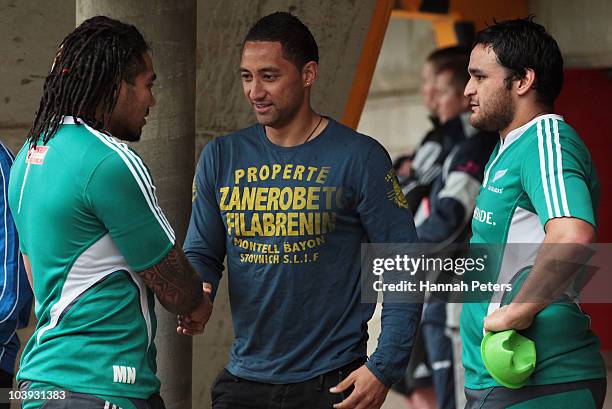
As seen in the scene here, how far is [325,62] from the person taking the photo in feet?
20.6

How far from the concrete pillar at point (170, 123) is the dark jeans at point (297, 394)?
1.05 meters

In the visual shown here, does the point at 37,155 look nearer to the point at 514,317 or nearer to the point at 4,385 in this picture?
the point at 4,385

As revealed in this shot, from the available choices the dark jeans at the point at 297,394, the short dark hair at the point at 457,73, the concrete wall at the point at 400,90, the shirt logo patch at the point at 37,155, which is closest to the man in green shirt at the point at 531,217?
the dark jeans at the point at 297,394

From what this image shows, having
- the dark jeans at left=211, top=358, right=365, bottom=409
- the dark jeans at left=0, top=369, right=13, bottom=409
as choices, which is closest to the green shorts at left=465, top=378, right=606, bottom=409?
the dark jeans at left=211, top=358, right=365, bottom=409

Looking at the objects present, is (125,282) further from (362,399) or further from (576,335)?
(576,335)

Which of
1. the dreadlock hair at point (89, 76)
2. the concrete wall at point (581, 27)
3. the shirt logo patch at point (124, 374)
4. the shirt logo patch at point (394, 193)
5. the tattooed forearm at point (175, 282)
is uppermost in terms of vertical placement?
the concrete wall at point (581, 27)

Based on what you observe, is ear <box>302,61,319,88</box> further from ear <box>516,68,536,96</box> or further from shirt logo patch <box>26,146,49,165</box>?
shirt logo patch <box>26,146,49,165</box>

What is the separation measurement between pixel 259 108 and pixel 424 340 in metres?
4.84

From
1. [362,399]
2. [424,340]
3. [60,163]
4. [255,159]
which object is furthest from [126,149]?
[424,340]

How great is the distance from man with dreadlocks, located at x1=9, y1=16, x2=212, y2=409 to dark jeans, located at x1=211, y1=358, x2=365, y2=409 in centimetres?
54

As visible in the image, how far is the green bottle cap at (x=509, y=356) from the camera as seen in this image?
3.65 m

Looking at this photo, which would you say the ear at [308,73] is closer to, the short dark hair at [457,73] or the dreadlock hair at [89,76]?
the dreadlock hair at [89,76]

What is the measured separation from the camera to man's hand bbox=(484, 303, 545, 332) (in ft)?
12.0

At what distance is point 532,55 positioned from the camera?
3.99m
